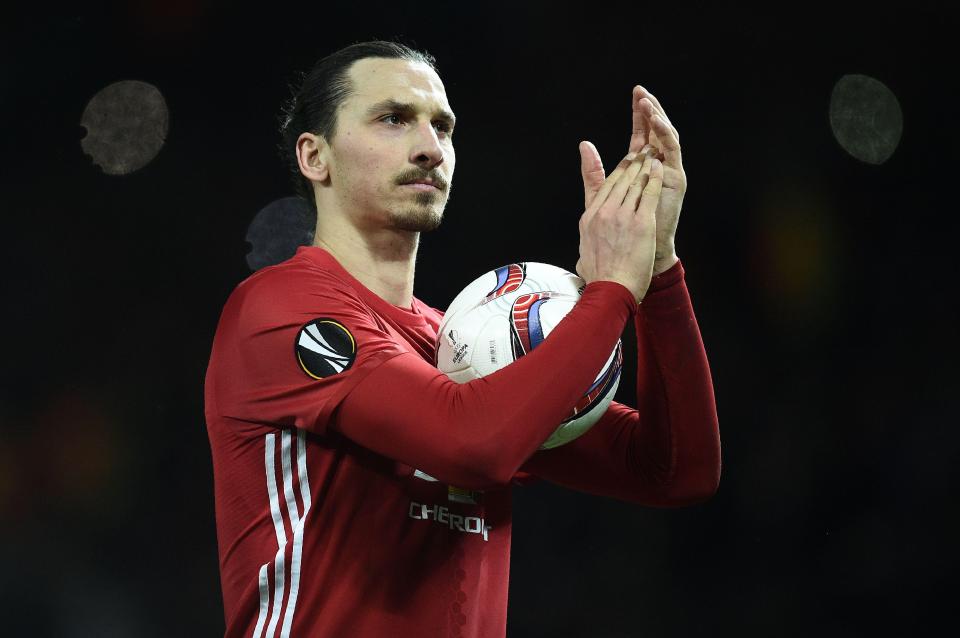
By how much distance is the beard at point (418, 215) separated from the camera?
181 centimetres

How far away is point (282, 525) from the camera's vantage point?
1.55 metres

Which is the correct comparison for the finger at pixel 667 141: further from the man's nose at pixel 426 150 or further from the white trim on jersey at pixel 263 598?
the white trim on jersey at pixel 263 598

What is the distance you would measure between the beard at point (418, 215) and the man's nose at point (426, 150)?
2.3 inches

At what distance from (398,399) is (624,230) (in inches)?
17.4

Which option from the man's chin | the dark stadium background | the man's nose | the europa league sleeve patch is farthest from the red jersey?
the dark stadium background

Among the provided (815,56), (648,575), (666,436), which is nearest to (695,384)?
(666,436)

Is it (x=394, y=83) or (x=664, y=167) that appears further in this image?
(x=394, y=83)

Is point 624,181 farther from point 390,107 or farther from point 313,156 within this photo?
point 313,156

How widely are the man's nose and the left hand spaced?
0.27 meters

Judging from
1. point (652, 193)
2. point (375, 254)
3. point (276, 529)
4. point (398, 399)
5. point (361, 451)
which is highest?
point (652, 193)

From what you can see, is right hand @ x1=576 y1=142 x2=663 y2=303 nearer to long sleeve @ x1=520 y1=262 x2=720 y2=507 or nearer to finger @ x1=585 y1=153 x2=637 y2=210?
finger @ x1=585 y1=153 x2=637 y2=210

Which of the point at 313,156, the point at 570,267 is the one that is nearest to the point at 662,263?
the point at 313,156

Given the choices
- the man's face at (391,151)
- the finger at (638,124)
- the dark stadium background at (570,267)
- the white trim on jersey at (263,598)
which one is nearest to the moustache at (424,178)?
the man's face at (391,151)

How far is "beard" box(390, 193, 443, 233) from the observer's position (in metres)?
1.81
